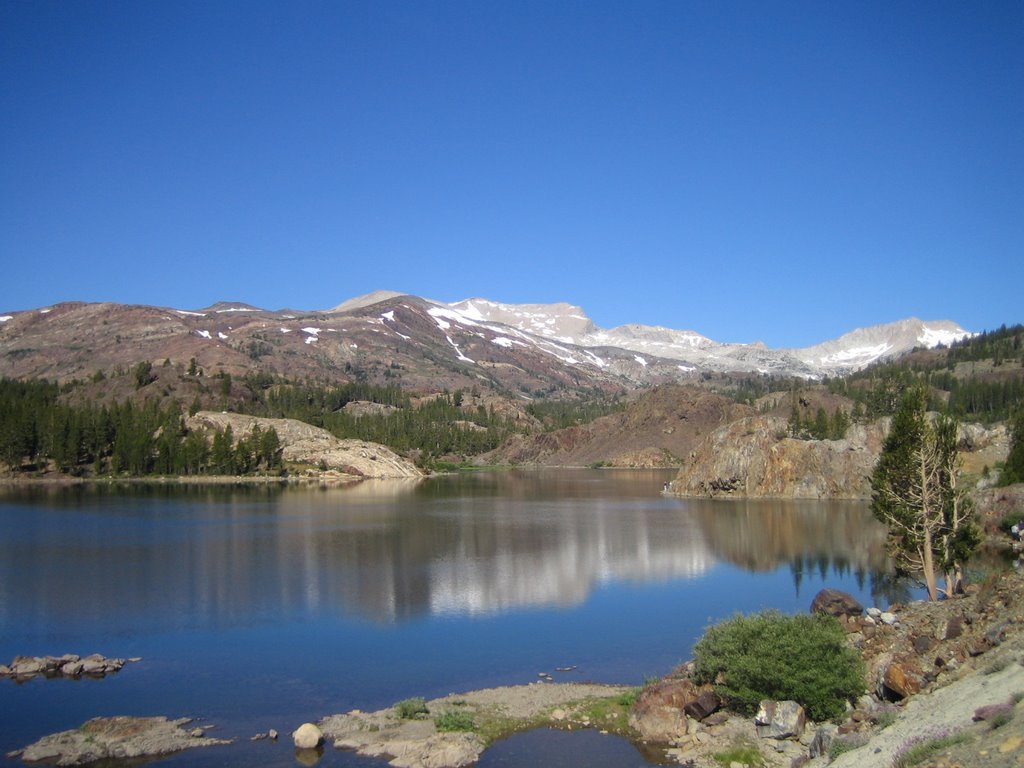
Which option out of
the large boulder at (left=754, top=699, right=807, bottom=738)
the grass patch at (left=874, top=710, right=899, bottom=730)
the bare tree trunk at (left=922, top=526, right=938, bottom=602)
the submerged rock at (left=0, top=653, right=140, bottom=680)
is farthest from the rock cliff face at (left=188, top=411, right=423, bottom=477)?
the grass patch at (left=874, top=710, right=899, bottom=730)

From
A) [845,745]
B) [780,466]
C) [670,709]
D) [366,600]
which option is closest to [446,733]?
[670,709]

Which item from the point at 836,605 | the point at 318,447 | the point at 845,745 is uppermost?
the point at 318,447

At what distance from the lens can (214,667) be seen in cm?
3141

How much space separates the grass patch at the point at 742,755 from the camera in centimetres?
2195

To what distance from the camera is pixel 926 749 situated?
15367mm

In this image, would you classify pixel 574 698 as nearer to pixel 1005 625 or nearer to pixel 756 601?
pixel 1005 625

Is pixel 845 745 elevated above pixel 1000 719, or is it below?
below

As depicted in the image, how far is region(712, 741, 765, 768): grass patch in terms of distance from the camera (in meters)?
21.9

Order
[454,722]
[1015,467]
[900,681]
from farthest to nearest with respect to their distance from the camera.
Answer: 1. [1015,467]
2. [454,722]
3. [900,681]

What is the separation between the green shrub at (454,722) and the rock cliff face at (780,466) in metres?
96.1

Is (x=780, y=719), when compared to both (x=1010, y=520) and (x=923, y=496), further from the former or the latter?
(x=1010, y=520)

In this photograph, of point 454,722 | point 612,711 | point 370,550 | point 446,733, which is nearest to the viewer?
point 446,733

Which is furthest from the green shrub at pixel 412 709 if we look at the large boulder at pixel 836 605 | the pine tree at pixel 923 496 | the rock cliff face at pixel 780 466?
the rock cliff face at pixel 780 466

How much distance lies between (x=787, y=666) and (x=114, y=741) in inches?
777
